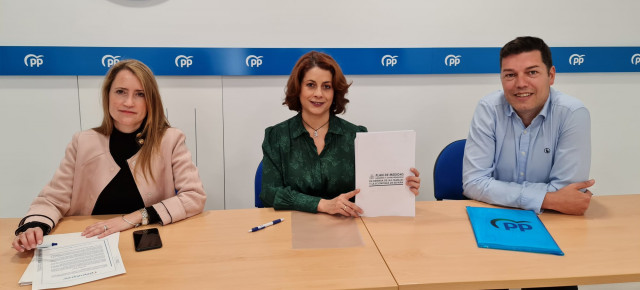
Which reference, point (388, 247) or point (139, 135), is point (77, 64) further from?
point (388, 247)

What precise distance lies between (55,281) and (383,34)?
2598 mm

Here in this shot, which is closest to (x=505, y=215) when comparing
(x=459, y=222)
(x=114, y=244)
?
(x=459, y=222)

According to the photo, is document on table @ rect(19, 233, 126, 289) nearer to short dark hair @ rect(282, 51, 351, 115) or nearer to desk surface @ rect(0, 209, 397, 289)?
desk surface @ rect(0, 209, 397, 289)

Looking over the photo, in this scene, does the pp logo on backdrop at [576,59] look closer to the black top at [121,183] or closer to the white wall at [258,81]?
the white wall at [258,81]

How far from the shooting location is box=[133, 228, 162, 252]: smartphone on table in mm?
1434

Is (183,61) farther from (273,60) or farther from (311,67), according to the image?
(311,67)

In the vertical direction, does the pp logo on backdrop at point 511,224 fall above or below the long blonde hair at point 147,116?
below

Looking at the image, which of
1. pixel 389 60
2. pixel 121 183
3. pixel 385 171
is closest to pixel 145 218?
pixel 121 183

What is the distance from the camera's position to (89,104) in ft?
9.64

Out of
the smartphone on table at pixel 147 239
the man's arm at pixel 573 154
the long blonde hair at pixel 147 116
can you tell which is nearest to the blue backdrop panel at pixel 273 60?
the long blonde hair at pixel 147 116

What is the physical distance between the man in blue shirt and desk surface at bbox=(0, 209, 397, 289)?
0.79 metres

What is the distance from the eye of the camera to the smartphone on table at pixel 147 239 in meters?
1.43

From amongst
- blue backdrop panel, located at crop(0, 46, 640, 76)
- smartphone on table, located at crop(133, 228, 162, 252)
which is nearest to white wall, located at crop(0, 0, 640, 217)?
blue backdrop panel, located at crop(0, 46, 640, 76)

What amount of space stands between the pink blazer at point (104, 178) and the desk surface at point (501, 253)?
32.3 inches
